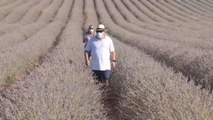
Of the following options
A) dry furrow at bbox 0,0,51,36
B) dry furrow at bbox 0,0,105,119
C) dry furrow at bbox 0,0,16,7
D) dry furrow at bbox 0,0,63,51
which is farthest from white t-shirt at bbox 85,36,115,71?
dry furrow at bbox 0,0,16,7

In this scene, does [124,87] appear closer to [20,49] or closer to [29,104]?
[29,104]

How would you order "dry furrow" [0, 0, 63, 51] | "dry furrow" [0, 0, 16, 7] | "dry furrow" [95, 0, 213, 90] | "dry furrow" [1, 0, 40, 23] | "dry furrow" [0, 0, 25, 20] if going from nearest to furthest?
1. "dry furrow" [95, 0, 213, 90]
2. "dry furrow" [0, 0, 63, 51]
3. "dry furrow" [1, 0, 40, 23]
4. "dry furrow" [0, 0, 25, 20]
5. "dry furrow" [0, 0, 16, 7]

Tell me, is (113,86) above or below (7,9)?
above

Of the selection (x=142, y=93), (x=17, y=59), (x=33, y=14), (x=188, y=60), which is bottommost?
(x=33, y=14)

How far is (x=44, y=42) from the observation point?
1769 centimetres

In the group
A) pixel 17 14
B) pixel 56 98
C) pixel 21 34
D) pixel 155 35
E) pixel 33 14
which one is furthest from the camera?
pixel 33 14

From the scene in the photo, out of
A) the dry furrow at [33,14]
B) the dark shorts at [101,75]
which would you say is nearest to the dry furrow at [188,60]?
the dark shorts at [101,75]

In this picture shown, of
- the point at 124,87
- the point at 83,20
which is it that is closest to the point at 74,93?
the point at 124,87

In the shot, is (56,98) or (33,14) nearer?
(56,98)

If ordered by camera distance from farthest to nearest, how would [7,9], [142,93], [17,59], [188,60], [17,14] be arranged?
1. [7,9]
2. [17,14]
3. [17,59]
4. [188,60]
5. [142,93]

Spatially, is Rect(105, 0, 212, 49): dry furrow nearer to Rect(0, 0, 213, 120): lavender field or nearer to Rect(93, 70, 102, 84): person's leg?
Rect(0, 0, 213, 120): lavender field

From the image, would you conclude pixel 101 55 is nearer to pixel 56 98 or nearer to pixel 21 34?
pixel 56 98

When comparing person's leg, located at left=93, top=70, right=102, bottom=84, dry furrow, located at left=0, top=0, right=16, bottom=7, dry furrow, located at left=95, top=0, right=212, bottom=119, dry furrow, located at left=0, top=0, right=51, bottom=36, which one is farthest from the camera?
dry furrow, located at left=0, top=0, right=16, bottom=7

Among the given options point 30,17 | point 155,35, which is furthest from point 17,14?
point 155,35
